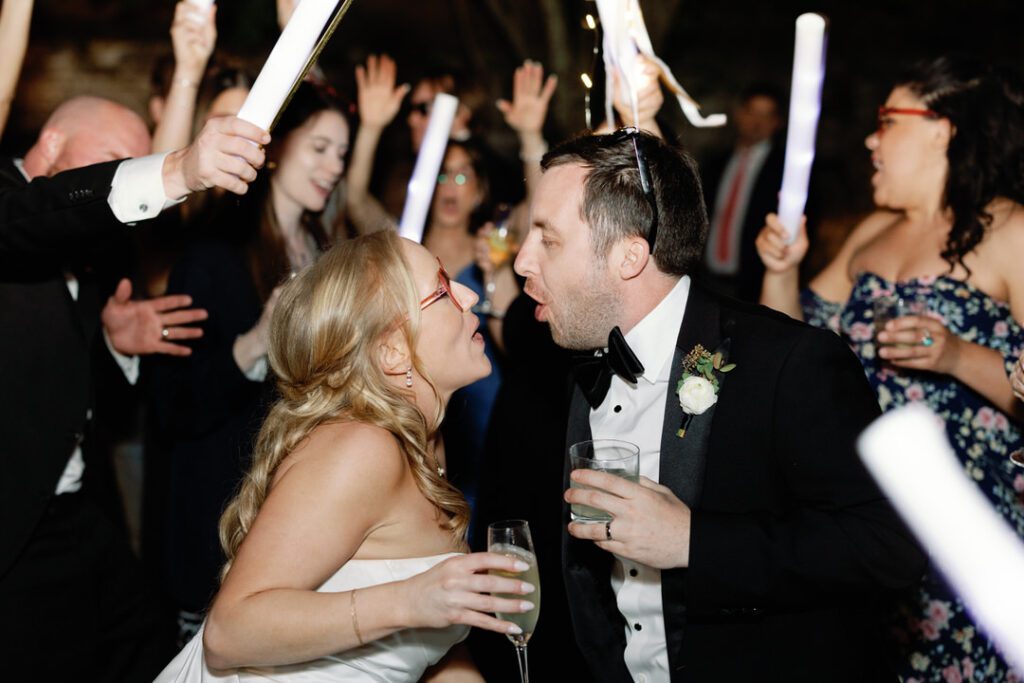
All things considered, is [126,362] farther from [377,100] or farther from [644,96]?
[644,96]

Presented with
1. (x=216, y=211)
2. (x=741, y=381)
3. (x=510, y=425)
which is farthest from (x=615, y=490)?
(x=216, y=211)

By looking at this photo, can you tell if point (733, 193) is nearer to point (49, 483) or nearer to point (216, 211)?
point (216, 211)

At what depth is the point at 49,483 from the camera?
2715 millimetres

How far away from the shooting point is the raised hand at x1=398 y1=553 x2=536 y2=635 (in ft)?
5.51

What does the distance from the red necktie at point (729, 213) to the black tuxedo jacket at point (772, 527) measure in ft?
14.8

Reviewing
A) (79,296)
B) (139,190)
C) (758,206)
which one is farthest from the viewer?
(758,206)

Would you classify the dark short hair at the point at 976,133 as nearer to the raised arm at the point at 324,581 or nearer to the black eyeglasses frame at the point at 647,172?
the black eyeglasses frame at the point at 647,172

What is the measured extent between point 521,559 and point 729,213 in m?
5.28

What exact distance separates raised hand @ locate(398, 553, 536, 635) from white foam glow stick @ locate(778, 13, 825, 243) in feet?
5.09

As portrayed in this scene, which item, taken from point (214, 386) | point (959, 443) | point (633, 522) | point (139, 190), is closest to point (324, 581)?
point (633, 522)

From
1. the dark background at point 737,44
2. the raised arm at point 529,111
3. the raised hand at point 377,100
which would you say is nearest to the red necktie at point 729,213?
the dark background at point 737,44

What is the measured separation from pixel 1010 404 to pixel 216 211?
9.08 feet

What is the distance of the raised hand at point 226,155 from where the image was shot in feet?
6.63

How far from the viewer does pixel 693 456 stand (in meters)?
2.18
